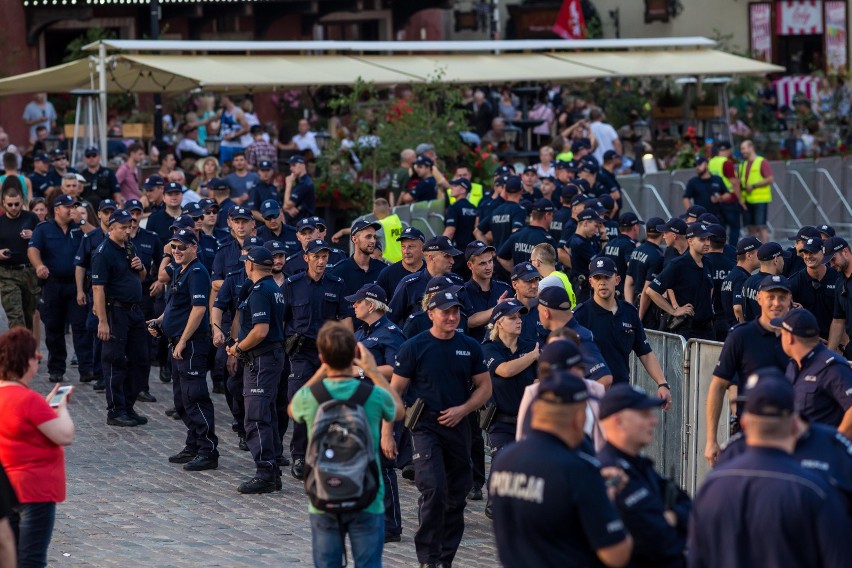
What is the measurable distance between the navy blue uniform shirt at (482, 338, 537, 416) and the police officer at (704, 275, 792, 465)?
49.2 inches

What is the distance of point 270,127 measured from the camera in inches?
1029

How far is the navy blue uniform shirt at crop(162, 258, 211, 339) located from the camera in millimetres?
13383

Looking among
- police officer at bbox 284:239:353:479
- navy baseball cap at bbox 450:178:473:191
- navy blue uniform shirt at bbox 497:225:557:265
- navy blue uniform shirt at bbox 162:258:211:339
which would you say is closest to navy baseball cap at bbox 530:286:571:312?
police officer at bbox 284:239:353:479

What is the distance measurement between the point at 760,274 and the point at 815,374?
377cm

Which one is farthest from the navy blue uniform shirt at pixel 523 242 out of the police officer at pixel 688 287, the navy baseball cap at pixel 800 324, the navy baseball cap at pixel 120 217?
the navy baseball cap at pixel 800 324

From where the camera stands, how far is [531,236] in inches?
617

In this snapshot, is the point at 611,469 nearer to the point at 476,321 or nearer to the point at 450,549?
the point at 450,549

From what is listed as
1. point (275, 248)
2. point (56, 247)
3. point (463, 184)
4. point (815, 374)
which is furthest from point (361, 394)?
point (463, 184)

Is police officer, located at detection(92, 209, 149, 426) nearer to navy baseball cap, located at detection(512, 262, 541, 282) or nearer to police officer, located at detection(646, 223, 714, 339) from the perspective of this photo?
navy baseball cap, located at detection(512, 262, 541, 282)

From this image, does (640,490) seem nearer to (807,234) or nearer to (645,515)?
(645,515)

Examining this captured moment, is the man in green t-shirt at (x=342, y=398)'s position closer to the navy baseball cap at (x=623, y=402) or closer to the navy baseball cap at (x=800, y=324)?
the navy baseball cap at (x=623, y=402)

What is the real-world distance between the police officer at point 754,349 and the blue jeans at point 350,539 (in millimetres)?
2806

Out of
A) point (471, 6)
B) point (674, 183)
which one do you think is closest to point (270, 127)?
point (674, 183)

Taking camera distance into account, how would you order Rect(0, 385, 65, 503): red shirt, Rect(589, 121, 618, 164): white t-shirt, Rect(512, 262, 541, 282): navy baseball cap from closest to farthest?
Rect(0, 385, 65, 503): red shirt → Rect(512, 262, 541, 282): navy baseball cap → Rect(589, 121, 618, 164): white t-shirt
